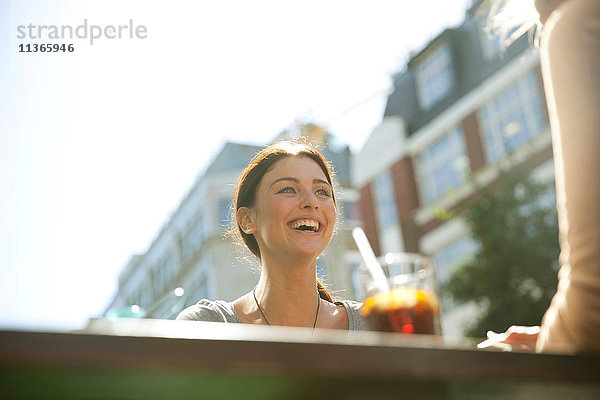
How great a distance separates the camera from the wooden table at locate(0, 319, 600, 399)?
1.41 ft

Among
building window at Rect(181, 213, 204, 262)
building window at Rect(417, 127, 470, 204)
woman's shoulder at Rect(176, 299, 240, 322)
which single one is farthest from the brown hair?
building window at Rect(181, 213, 204, 262)

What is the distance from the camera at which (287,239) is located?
6.39ft

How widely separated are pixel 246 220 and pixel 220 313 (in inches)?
16.5

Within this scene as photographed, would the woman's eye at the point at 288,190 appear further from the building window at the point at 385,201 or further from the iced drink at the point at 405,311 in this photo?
the building window at the point at 385,201

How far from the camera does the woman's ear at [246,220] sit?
6.95ft

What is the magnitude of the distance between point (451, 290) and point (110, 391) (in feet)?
32.6

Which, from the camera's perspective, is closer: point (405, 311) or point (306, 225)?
point (405, 311)

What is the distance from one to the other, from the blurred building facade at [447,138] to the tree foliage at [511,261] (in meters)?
1.54

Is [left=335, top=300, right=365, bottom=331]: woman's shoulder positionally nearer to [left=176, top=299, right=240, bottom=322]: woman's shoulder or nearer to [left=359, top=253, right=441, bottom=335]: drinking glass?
[left=176, top=299, right=240, bottom=322]: woman's shoulder

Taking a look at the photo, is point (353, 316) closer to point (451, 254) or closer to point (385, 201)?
point (451, 254)

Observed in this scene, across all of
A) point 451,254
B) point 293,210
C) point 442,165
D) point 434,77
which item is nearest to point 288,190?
point 293,210

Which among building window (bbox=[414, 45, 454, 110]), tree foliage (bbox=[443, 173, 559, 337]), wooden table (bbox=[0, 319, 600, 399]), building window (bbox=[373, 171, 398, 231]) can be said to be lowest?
wooden table (bbox=[0, 319, 600, 399])

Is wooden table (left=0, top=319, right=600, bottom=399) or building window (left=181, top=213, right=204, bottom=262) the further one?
building window (left=181, top=213, right=204, bottom=262)

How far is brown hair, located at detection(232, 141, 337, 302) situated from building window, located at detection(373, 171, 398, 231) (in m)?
13.0
